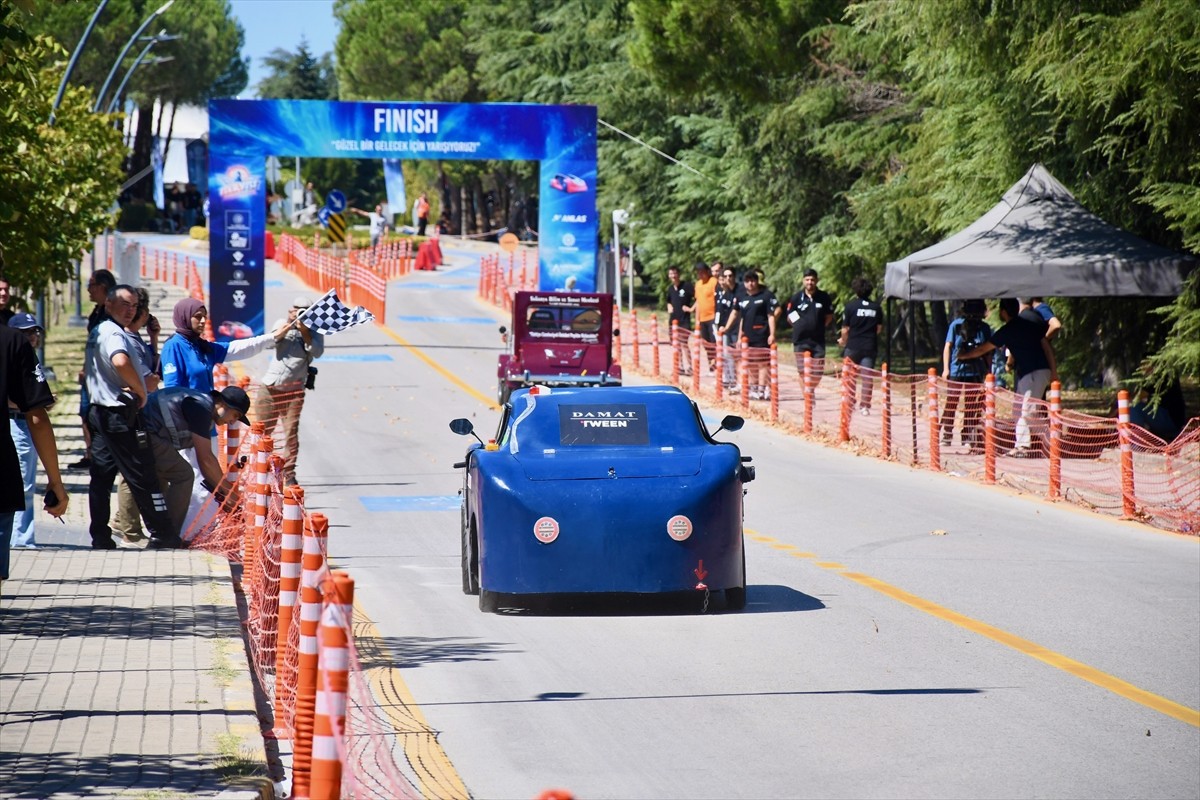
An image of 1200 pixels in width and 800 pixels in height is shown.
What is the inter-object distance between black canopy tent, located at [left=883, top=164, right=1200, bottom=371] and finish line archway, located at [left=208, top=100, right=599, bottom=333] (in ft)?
53.7

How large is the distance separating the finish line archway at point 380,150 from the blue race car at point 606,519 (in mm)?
26808

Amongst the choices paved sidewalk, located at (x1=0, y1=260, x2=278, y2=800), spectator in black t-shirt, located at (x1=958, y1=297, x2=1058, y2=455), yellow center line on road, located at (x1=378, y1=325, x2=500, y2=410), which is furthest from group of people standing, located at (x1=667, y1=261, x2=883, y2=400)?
paved sidewalk, located at (x1=0, y1=260, x2=278, y2=800)

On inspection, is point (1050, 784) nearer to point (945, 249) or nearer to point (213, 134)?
point (945, 249)

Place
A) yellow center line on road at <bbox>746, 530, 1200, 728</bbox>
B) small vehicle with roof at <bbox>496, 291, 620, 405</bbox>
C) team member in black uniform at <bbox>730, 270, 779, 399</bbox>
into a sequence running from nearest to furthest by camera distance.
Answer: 1. yellow center line on road at <bbox>746, 530, 1200, 728</bbox>
2. small vehicle with roof at <bbox>496, 291, 620, 405</bbox>
3. team member in black uniform at <bbox>730, 270, 779, 399</bbox>

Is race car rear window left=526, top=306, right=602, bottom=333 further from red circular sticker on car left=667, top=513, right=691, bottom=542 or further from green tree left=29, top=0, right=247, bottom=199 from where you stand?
green tree left=29, top=0, right=247, bottom=199

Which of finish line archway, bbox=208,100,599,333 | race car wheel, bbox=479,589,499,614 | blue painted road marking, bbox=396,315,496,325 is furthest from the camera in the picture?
blue painted road marking, bbox=396,315,496,325

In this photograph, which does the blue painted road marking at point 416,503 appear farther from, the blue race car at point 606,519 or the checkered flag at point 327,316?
the blue race car at point 606,519

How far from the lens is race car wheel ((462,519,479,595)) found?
11555 mm

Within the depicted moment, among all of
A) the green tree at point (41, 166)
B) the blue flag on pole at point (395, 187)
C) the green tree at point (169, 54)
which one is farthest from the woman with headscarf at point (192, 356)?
the green tree at point (169, 54)

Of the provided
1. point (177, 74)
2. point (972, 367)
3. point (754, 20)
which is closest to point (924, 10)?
point (972, 367)

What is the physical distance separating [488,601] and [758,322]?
17671 mm

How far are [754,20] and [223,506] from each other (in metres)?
24.2

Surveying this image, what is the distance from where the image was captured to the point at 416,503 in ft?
57.9

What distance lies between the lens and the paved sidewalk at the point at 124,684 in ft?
21.0
